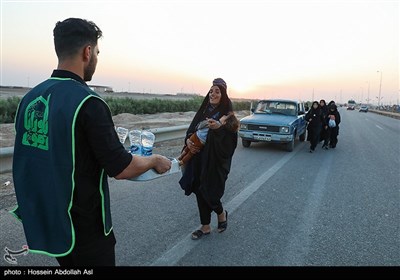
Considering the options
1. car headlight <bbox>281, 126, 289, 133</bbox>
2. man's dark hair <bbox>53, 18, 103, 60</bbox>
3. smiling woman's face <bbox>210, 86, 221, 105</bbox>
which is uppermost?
man's dark hair <bbox>53, 18, 103, 60</bbox>

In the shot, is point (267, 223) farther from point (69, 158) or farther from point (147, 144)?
point (69, 158)

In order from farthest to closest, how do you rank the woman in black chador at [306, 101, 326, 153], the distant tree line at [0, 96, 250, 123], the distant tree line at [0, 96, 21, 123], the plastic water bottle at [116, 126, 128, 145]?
1. the distant tree line at [0, 96, 250, 123]
2. the distant tree line at [0, 96, 21, 123]
3. the woman in black chador at [306, 101, 326, 153]
4. the plastic water bottle at [116, 126, 128, 145]

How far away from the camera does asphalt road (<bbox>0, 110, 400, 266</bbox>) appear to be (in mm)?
3658

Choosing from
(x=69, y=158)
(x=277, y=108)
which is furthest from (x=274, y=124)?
(x=69, y=158)

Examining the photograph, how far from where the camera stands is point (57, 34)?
1777 millimetres

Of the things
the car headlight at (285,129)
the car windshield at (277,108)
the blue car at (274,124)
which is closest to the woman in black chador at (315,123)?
the blue car at (274,124)

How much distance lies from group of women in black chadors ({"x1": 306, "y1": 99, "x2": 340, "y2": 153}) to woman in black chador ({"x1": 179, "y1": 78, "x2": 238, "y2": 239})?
26.6ft

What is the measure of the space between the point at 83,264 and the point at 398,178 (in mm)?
8027

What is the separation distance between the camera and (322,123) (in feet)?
40.3

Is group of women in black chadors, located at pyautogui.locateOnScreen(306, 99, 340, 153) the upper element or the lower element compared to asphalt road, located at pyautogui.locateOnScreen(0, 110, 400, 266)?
upper

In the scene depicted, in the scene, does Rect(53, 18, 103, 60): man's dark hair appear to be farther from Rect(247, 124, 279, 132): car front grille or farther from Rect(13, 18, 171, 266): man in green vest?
Rect(247, 124, 279, 132): car front grille

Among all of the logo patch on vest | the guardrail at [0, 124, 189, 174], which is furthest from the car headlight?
the logo patch on vest

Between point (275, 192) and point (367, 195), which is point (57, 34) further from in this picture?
point (367, 195)

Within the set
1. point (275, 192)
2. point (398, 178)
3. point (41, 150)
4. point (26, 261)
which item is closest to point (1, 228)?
point (26, 261)
